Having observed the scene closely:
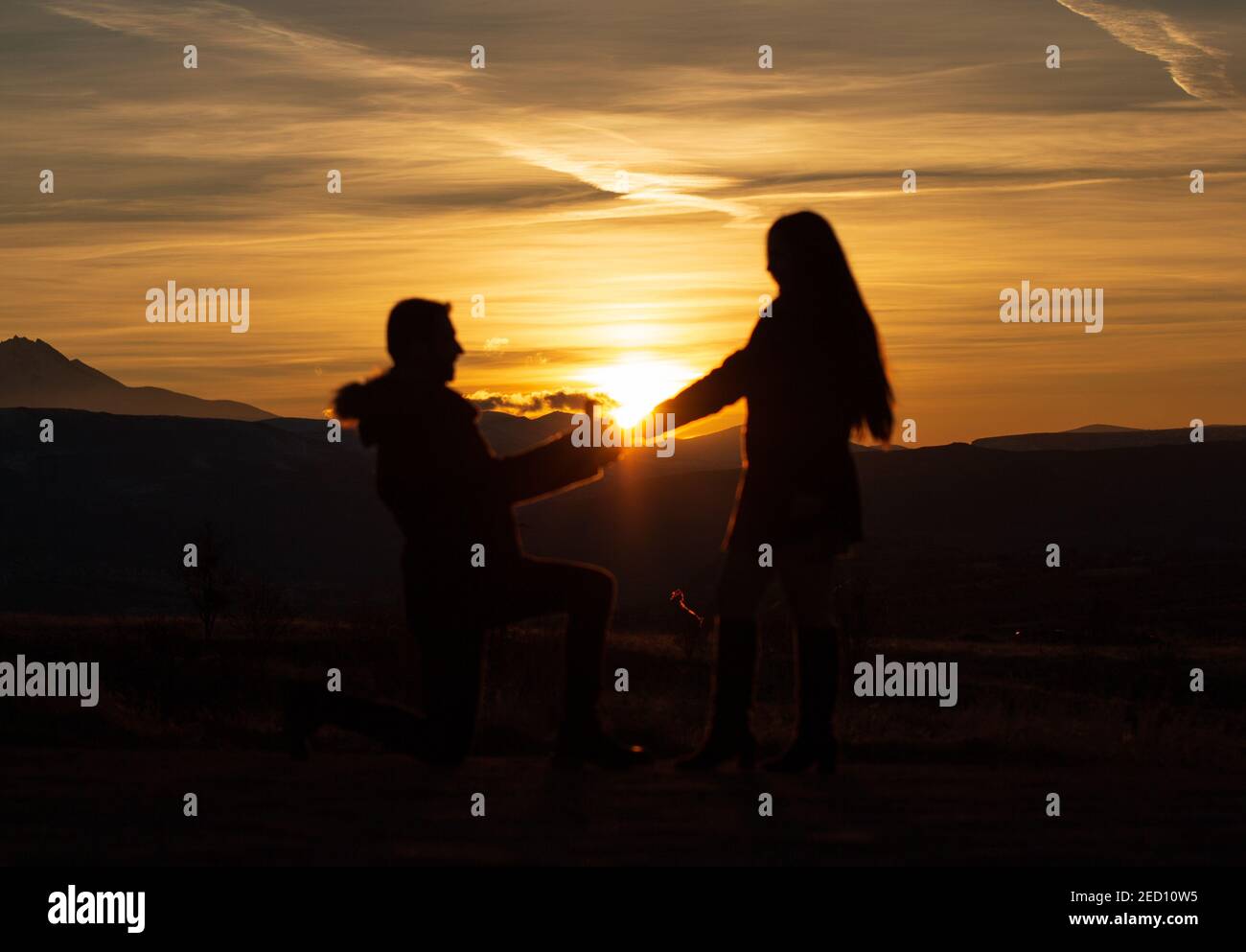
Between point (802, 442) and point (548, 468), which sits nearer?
point (802, 442)

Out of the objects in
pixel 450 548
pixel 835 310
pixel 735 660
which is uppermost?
pixel 835 310

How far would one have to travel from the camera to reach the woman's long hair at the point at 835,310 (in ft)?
21.6

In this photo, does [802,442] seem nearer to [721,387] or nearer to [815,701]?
[721,387]

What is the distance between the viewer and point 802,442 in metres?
6.60

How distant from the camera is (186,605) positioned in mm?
96688

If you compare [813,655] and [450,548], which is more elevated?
[450,548]

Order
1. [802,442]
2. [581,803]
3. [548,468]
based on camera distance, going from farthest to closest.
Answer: [548,468] → [802,442] → [581,803]

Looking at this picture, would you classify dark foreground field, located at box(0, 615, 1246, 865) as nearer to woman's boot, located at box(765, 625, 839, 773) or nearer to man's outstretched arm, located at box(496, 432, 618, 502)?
woman's boot, located at box(765, 625, 839, 773)

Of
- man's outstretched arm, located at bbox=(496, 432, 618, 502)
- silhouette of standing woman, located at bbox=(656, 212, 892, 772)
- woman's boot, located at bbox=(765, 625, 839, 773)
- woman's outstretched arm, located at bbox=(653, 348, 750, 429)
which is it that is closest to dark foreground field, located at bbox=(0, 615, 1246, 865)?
woman's boot, located at bbox=(765, 625, 839, 773)

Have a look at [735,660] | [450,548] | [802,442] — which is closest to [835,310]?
[802,442]

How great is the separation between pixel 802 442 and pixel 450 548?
1.52 metres

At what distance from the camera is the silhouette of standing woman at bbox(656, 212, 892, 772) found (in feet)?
21.6

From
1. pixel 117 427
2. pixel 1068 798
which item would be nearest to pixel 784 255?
pixel 1068 798
